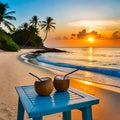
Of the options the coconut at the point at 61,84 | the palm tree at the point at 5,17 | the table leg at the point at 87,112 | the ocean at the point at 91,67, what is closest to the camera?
the table leg at the point at 87,112

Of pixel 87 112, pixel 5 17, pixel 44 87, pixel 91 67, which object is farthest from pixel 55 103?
pixel 5 17

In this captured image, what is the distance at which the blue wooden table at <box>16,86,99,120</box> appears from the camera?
1.53m

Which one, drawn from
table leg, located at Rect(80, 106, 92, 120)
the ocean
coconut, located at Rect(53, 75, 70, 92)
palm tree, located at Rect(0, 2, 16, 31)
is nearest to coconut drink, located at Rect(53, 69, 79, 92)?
coconut, located at Rect(53, 75, 70, 92)

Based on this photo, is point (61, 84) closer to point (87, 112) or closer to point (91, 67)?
point (87, 112)

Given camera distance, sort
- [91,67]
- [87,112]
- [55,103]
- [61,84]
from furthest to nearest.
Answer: [91,67] → [61,84] → [87,112] → [55,103]

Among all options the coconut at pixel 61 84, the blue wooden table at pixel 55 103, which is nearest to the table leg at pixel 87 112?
the blue wooden table at pixel 55 103

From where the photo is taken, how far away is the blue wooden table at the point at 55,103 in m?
1.53

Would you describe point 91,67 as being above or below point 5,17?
below

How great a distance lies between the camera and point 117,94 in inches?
172

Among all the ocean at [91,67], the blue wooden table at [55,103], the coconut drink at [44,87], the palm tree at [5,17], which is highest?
the palm tree at [5,17]

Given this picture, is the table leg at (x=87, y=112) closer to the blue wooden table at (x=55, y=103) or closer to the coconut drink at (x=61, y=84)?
the blue wooden table at (x=55, y=103)

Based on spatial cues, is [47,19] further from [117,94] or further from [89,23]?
[117,94]

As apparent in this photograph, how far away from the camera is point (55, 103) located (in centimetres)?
164

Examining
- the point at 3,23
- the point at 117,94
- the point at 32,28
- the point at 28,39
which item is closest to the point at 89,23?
the point at 3,23
